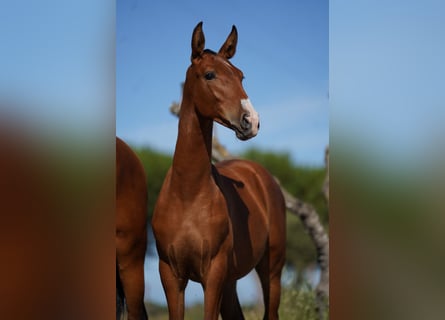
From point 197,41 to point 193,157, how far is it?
17.0 inches

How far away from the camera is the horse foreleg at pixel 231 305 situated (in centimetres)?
244

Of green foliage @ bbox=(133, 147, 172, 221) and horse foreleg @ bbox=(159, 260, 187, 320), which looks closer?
horse foreleg @ bbox=(159, 260, 187, 320)

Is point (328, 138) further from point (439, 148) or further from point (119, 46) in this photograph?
point (119, 46)

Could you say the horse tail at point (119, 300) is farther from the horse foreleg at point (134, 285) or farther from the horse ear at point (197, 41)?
the horse ear at point (197, 41)

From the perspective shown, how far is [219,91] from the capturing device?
6.93ft

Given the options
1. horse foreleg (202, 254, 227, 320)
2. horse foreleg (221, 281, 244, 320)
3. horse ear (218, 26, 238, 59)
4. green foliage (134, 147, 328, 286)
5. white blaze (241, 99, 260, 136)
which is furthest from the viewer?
green foliage (134, 147, 328, 286)

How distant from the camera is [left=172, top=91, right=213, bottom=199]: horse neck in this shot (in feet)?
7.15

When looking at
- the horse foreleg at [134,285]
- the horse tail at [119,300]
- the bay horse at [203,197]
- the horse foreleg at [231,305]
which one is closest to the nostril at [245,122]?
the bay horse at [203,197]

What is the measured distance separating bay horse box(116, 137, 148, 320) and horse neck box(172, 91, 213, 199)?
0.39 m

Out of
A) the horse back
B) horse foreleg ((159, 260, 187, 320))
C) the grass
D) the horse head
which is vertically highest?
the horse head

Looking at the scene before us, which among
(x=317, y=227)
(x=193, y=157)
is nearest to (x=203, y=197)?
(x=193, y=157)

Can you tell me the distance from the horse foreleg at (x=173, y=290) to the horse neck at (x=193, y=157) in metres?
0.30

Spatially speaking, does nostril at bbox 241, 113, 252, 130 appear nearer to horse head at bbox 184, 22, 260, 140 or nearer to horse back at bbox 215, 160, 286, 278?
horse head at bbox 184, 22, 260, 140

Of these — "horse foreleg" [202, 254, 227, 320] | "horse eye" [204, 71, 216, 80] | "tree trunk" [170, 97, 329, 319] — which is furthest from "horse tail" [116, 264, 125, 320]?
"horse eye" [204, 71, 216, 80]
